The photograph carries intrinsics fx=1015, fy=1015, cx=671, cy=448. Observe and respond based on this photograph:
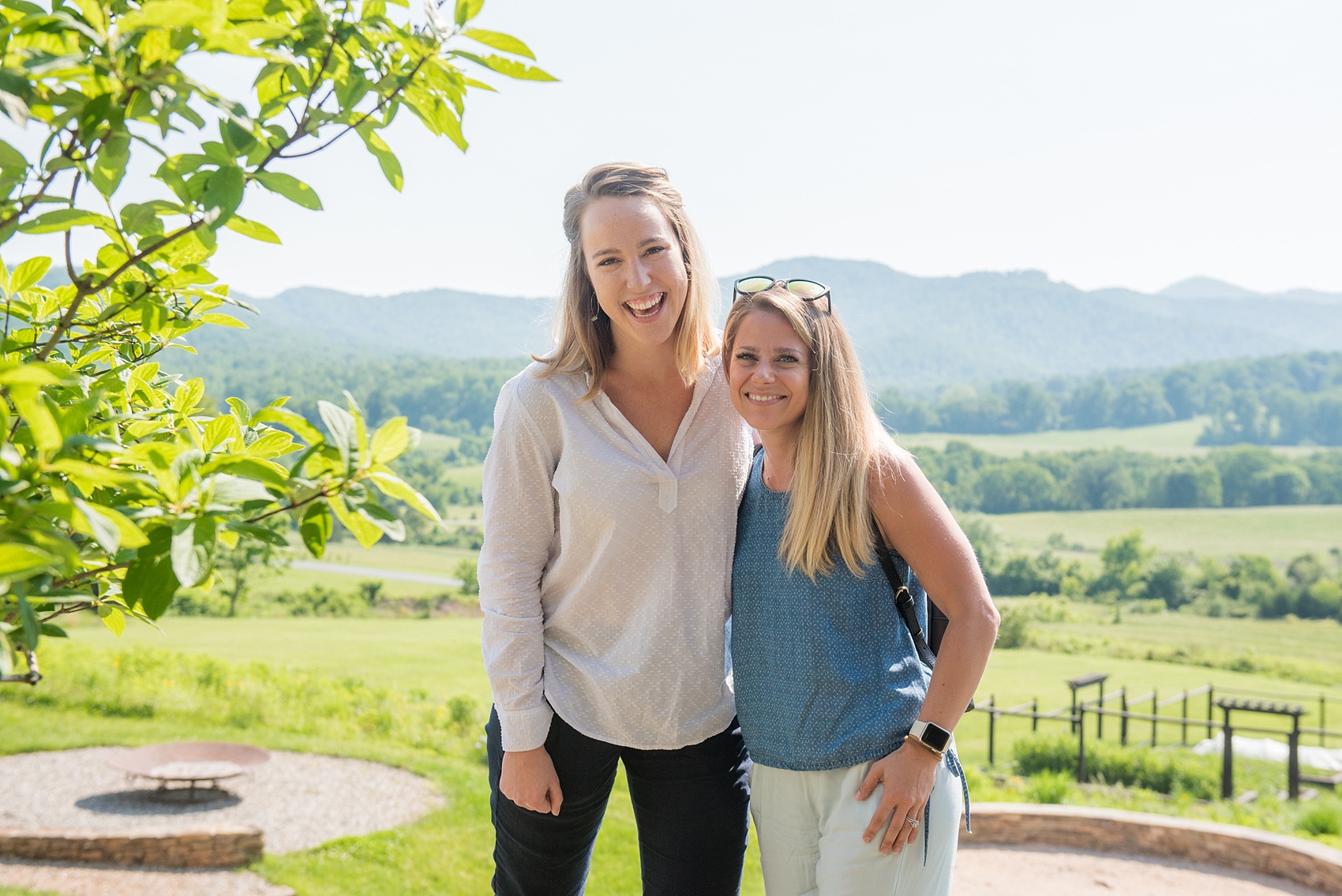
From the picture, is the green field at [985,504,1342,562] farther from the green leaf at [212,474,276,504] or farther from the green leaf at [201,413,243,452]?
the green leaf at [212,474,276,504]

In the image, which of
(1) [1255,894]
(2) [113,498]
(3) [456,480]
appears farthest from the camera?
(3) [456,480]

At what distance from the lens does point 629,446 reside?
1866 mm

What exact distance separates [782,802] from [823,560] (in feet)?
1.48

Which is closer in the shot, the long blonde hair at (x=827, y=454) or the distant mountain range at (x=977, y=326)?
the long blonde hair at (x=827, y=454)

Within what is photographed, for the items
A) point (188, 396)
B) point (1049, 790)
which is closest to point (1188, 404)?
point (1049, 790)

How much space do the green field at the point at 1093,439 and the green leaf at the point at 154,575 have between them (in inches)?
3460

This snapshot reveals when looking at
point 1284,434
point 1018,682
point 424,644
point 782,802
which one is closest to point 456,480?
point 424,644

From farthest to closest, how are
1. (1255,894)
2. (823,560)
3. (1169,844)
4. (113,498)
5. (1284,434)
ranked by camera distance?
(1284,434), (1169,844), (1255,894), (823,560), (113,498)

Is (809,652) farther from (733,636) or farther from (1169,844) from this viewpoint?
(1169,844)

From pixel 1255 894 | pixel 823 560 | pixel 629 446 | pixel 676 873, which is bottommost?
pixel 1255 894

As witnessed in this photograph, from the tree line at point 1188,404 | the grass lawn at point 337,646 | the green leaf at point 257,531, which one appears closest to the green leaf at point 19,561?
the green leaf at point 257,531

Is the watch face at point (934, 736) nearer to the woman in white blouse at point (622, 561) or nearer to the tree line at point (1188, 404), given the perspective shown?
the woman in white blouse at point (622, 561)

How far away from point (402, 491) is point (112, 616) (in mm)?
654

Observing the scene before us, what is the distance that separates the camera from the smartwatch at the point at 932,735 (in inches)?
68.1
